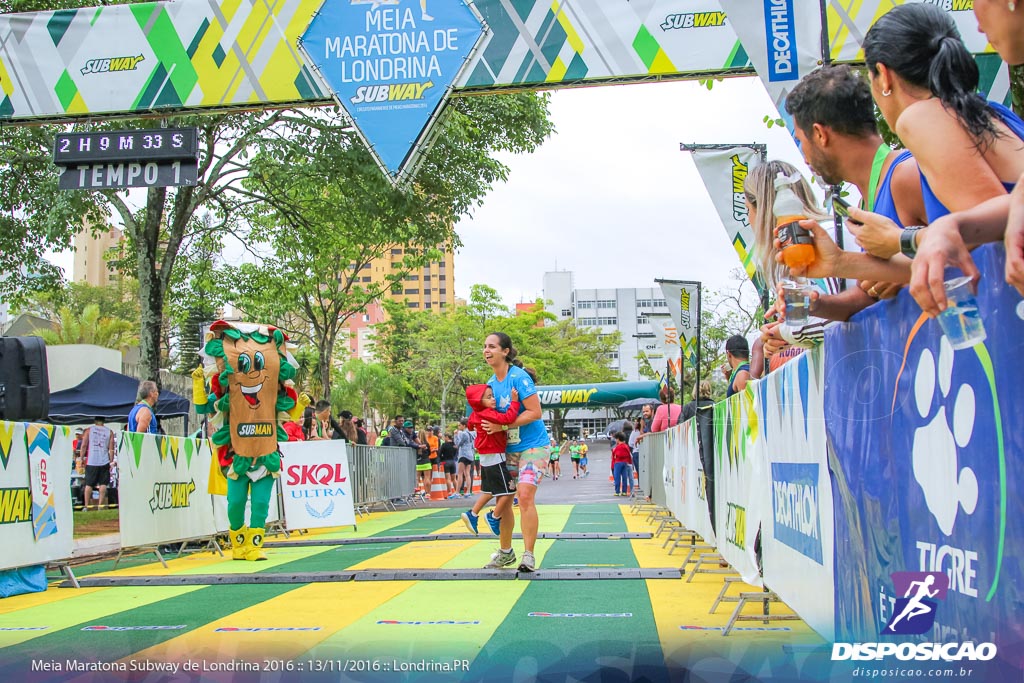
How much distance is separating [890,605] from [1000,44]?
1609mm

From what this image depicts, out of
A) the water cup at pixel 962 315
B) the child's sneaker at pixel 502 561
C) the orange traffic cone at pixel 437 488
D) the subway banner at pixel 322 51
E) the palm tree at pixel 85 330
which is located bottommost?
the orange traffic cone at pixel 437 488

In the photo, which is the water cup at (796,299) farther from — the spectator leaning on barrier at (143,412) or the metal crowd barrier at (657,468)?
the metal crowd barrier at (657,468)

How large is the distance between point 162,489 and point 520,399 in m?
4.03

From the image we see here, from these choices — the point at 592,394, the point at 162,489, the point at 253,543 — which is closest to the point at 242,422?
the point at 162,489

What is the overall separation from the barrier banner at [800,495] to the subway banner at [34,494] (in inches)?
215

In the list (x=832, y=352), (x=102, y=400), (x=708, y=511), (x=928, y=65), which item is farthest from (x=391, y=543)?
(x=102, y=400)

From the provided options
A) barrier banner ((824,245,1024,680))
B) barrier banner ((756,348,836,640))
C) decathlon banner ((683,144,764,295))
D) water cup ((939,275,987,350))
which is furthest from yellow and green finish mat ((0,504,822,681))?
decathlon banner ((683,144,764,295))

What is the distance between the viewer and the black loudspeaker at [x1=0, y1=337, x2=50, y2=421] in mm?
7398

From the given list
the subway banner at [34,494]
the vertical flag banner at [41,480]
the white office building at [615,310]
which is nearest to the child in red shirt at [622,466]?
the subway banner at [34,494]

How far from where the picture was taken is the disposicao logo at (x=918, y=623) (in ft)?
7.45

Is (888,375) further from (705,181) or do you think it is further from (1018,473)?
(705,181)

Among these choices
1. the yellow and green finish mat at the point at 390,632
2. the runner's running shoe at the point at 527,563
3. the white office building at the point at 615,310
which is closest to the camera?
the yellow and green finish mat at the point at 390,632

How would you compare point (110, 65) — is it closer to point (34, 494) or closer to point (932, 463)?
point (34, 494)

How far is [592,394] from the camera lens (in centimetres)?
4766
